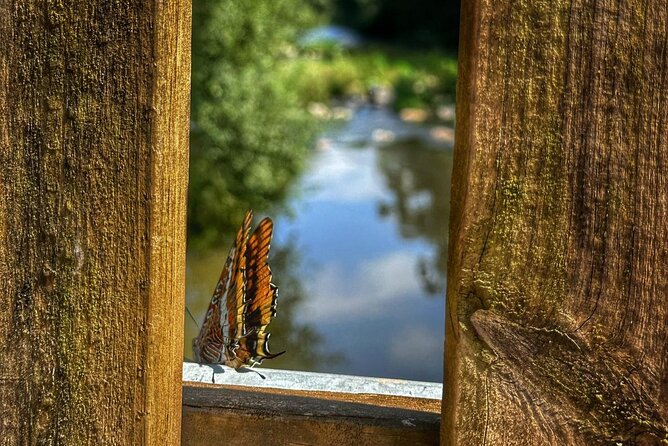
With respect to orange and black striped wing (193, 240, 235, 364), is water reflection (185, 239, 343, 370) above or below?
below

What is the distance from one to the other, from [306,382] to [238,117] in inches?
250

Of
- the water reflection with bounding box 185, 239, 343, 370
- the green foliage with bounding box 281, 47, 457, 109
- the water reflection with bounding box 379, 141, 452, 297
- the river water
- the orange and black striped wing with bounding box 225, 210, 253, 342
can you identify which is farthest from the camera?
the green foliage with bounding box 281, 47, 457, 109

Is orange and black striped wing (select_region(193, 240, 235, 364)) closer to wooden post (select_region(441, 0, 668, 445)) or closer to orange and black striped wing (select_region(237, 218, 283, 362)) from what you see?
orange and black striped wing (select_region(237, 218, 283, 362))

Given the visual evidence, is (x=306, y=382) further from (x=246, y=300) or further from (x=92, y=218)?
(x=92, y=218)

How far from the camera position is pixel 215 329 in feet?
4.68

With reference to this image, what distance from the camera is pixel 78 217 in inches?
42.4

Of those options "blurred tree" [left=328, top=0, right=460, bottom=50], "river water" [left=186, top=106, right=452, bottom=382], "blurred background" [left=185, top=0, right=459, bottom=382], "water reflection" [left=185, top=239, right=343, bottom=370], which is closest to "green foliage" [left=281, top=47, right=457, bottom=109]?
"blurred tree" [left=328, top=0, right=460, bottom=50]

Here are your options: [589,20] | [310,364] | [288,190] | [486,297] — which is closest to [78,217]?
[486,297]

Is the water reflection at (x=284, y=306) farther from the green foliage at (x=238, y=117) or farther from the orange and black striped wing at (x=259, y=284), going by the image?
the orange and black striped wing at (x=259, y=284)

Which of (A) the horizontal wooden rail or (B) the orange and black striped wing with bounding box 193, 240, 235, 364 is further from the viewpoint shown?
(B) the orange and black striped wing with bounding box 193, 240, 235, 364

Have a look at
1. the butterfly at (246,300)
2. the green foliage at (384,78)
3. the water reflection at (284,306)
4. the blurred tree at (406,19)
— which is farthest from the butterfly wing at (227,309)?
the blurred tree at (406,19)

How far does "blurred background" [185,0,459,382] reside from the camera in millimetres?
5969

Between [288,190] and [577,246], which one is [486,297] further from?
[288,190]

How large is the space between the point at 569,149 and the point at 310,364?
456 cm
